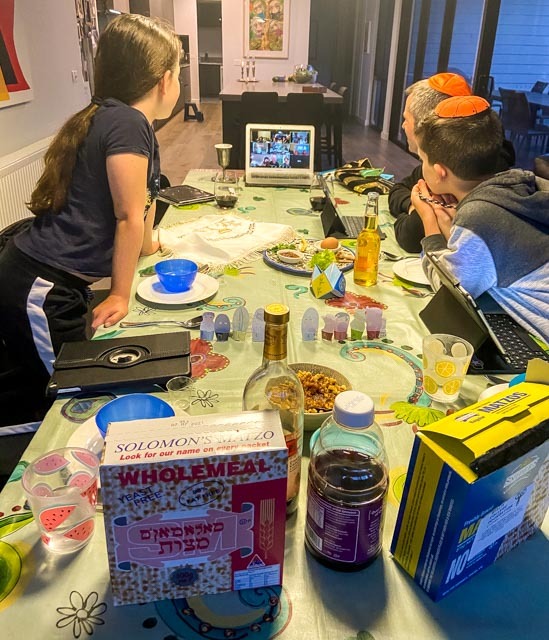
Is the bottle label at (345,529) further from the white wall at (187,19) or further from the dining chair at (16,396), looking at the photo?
the white wall at (187,19)

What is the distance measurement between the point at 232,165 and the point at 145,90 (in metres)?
4.10

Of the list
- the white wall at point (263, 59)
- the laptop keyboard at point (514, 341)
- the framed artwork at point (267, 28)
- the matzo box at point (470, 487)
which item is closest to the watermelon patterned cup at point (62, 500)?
the matzo box at point (470, 487)

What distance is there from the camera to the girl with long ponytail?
1.54 metres

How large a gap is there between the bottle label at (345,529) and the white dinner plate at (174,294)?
785mm

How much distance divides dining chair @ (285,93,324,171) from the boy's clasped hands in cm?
384

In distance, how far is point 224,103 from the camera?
5766 mm

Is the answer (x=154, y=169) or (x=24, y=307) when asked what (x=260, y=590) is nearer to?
(x=24, y=307)

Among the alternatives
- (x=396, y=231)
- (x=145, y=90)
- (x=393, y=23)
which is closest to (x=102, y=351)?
(x=145, y=90)

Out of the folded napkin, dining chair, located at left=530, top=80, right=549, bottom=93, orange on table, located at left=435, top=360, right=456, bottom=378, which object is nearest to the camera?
orange on table, located at left=435, top=360, right=456, bottom=378

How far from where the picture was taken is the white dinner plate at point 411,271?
4.98 feet

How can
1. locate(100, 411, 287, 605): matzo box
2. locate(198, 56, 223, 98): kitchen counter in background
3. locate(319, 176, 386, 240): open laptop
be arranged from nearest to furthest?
locate(100, 411, 287, 605): matzo box, locate(319, 176, 386, 240): open laptop, locate(198, 56, 223, 98): kitchen counter in background

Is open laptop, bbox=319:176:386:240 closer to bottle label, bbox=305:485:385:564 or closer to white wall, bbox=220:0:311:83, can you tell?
bottle label, bbox=305:485:385:564

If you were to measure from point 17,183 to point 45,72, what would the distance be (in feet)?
3.62

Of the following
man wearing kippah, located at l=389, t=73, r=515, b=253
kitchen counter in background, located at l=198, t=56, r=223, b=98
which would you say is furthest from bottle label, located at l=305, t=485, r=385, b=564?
kitchen counter in background, located at l=198, t=56, r=223, b=98
